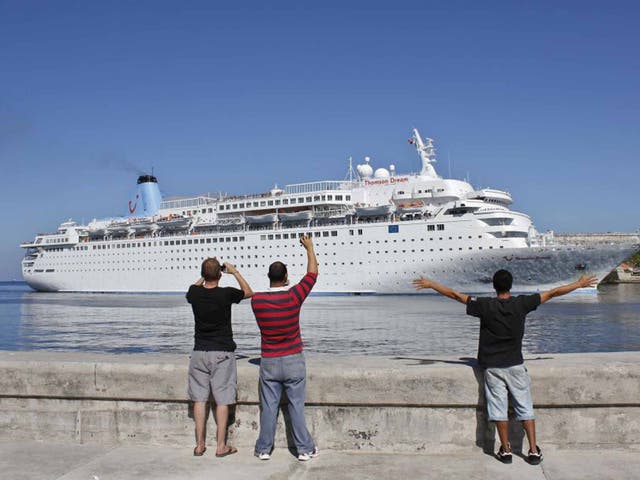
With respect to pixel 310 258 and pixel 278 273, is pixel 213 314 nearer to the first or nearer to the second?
pixel 278 273

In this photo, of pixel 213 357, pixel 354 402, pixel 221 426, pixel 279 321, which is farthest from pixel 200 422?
pixel 354 402

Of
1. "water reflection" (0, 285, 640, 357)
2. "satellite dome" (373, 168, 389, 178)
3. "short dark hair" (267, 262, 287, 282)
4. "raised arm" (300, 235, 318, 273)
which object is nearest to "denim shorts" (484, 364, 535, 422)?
"raised arm" (300, 235, 318, 273)

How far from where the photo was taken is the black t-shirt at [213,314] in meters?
4.35

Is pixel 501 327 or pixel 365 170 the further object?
pixel 365 170

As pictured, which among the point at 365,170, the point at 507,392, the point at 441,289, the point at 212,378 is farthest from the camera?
the point at 365,170

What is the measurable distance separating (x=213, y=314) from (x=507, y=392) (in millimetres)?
2043

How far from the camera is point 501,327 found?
163 inches

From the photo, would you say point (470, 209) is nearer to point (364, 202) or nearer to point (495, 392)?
point (364, 202)

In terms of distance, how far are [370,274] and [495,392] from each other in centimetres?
4300

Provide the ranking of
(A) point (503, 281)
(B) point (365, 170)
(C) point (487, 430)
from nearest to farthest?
(C) point (487, 430), (A) point (503, 281), (B) point (365, 170)

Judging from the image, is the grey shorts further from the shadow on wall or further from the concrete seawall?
the shadow on wall

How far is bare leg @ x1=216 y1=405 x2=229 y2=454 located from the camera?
13.5 feet

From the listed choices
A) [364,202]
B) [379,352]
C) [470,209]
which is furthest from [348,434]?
[364,202]

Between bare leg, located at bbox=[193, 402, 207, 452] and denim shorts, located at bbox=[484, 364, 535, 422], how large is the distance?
1.88 m
